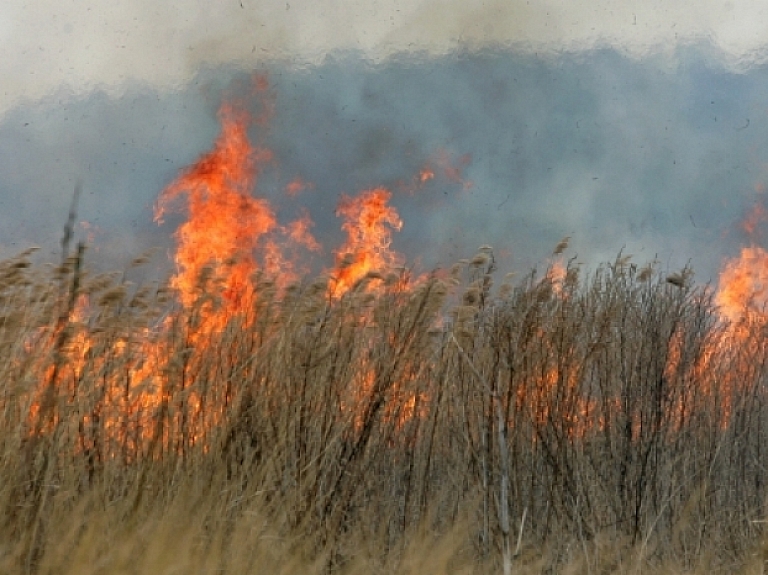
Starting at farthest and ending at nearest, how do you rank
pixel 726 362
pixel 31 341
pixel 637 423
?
pixel 726 362 < pixel 637 423 < pixel 31 341

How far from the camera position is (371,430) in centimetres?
409

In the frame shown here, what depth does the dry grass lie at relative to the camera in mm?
3078

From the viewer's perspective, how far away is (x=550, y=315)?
18.8 ft

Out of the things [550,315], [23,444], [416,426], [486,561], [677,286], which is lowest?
[486,561]

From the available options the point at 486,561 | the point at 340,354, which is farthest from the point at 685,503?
the point at 340,354

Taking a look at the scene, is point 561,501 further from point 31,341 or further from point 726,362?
point 31,341

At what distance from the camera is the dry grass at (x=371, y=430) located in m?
3.08

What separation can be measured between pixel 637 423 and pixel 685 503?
68 centimetres

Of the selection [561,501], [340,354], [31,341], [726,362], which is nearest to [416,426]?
[340,354]

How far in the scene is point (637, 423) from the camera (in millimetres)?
5953

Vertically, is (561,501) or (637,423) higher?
(637,423)

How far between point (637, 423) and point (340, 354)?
2751 millimetres

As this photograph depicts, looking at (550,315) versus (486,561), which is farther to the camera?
(550,315)

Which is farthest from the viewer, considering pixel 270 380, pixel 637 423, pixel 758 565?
pixel 637 423
